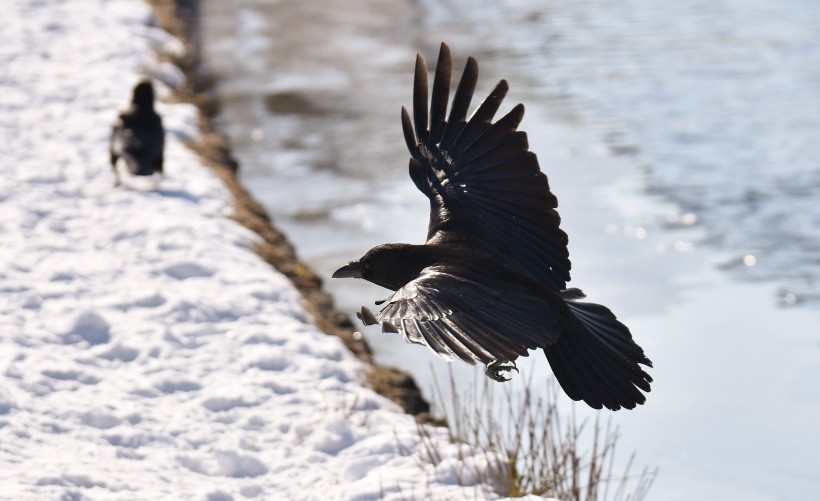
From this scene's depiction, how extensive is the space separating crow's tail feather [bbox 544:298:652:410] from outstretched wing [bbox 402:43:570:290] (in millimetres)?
302

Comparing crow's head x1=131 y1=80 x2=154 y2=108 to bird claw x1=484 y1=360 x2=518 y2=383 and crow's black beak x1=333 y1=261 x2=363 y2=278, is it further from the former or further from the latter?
bird claw x1=484 y1=360 x2=518 y2=383

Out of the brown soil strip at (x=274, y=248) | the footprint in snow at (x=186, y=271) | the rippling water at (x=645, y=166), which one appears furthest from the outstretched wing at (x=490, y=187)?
the footprint in snow at (x=186, y=271)

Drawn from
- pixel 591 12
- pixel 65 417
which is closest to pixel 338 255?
pixel 65 417

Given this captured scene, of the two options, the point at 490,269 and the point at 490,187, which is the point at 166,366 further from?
the point at 490,269

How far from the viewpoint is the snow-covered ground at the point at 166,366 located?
5562 mm

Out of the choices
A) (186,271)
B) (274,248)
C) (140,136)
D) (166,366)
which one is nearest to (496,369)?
(166,366)

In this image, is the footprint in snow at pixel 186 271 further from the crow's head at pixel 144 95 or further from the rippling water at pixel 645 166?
the crow's head at pixel 144 95

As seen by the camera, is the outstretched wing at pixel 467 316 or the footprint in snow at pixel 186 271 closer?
the outstretched wing at pixel 467 316

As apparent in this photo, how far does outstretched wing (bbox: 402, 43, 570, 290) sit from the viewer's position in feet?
15.4

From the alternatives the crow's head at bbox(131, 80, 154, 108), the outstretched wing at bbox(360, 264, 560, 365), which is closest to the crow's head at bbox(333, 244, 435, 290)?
the outstretched wing at bbox(360, 264, 560, 365)

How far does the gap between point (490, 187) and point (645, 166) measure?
6.54 meters

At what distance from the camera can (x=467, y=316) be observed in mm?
3938

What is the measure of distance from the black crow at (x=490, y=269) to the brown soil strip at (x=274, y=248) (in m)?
2.03

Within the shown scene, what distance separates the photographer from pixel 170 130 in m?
11.7
